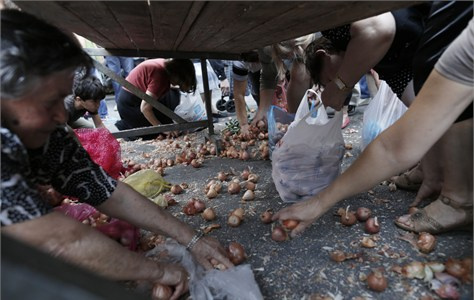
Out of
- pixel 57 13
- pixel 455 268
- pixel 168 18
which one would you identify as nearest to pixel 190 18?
pixel 168 18

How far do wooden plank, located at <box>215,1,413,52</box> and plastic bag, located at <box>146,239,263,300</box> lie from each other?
39.9 inches

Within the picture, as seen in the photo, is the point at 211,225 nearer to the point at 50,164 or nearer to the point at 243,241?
the point at 243,241

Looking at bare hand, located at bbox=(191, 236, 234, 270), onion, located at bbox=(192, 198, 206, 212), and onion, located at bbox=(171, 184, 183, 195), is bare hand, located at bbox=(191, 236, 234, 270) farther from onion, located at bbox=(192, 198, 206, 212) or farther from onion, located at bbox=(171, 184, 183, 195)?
onion, located at bbox=(171, 184, 183, 195)

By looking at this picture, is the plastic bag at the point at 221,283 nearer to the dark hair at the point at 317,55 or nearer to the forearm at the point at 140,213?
the forearm at the point at 140,213

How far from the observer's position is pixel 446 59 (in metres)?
0.88

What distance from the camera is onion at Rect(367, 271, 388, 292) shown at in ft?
3.59

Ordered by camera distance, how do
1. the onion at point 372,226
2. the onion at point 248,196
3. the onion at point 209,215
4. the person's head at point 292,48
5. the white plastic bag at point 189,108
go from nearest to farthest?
the onion at point 372,226 → the onion at point 209,215 → the onion at point 248,196 → the person's head at point 292,48 → the white plastic bag at point 189,108

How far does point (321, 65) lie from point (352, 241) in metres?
1.12

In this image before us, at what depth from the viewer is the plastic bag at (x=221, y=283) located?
3.53ft

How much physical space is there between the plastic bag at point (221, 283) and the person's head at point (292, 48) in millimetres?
1890

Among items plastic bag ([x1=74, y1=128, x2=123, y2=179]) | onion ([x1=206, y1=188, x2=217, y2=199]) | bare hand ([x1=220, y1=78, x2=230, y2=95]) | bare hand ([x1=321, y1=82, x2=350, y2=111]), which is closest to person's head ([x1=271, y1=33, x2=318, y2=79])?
bare hand ([x1=321, y1=82, x2=350, y2=111])

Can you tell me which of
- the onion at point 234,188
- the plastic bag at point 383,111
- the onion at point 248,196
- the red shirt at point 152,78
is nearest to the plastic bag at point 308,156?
the onion at point 248,196

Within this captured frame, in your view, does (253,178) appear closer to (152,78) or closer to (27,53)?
(27,53)

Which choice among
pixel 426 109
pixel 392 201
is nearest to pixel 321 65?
pixel 392 201
